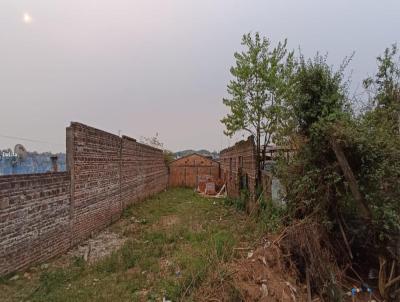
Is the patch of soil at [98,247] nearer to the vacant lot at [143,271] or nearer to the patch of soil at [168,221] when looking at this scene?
the vacant lot at [143,271]

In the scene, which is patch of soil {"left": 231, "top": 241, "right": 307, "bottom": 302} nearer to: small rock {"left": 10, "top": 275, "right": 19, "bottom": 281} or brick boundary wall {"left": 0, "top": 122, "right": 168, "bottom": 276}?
small rock {"left": 10, "top": 275, "right": 19, "bottom": 281}

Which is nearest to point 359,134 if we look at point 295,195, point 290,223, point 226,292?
point 295,195

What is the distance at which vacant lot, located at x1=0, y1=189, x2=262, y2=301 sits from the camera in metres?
3.88

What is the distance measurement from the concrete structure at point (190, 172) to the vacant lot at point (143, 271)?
15365 mm

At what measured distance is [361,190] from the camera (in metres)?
4.11

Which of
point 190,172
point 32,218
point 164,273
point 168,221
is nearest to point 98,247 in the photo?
point 32,218

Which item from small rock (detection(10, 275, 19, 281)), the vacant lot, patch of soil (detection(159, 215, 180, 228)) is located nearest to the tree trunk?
the vacant lot

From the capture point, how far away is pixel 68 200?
633 cm

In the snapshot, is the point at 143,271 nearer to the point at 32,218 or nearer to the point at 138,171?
the point at 32,218

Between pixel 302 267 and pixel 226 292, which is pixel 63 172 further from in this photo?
pixel 302 267

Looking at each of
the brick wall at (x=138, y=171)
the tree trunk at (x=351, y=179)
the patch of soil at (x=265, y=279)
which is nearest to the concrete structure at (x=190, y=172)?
the brick wall at (x=138, y=171)

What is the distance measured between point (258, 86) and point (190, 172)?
14051 mm

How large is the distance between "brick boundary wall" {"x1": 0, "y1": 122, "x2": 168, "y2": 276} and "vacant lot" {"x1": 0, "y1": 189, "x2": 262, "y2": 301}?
41cm

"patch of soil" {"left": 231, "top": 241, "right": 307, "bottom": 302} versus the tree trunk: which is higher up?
the tree trunk
